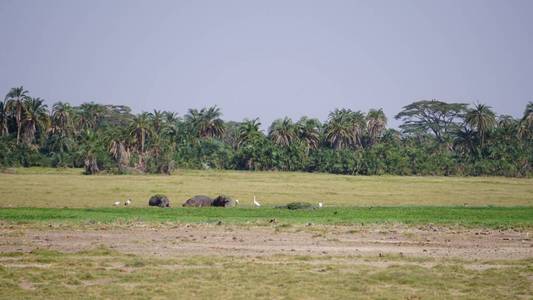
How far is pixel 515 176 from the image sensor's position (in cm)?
9306

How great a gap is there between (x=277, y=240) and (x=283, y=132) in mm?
84318

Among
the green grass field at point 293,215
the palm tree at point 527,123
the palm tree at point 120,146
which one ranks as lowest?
the green grass field at point 293,215

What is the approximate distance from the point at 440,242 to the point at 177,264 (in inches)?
415

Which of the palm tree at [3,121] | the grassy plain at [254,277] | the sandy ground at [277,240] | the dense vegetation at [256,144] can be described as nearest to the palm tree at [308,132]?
the dense vegetation at [256,144]

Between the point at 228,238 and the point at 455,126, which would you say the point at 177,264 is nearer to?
the point at 228,238

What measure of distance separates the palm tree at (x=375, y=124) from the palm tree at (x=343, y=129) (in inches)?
80.6

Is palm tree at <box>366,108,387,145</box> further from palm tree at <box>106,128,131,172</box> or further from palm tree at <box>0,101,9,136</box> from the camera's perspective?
palm tree at <box>0,101,9,136</box>

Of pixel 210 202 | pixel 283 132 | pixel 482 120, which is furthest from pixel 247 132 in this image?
pixel 210 202

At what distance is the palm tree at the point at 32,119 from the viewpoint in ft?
340

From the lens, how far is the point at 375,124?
123 meters

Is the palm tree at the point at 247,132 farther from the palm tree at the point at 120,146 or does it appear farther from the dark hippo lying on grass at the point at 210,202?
the dark hippo lying on grass at the point at 210,202

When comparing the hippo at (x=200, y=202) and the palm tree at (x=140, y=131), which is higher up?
the palm tree at (x=140, y=131)

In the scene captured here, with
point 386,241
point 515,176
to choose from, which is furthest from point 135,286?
point 515,176

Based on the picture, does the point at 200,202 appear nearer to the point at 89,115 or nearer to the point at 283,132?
the point at 283,132
